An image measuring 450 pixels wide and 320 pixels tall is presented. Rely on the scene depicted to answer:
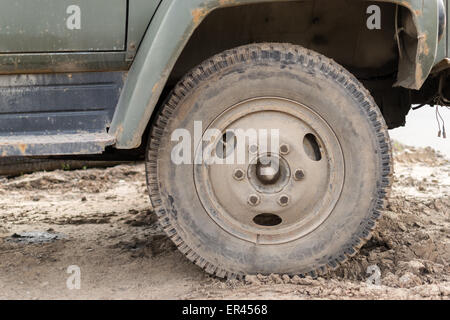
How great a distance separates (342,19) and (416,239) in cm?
131

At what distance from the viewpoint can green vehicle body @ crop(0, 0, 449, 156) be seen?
2.31 meters

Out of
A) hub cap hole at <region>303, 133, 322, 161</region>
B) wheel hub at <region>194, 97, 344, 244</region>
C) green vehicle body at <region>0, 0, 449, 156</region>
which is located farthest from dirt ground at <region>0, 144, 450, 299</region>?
green vehicle body at <region>0, 0, 449, 156</region>

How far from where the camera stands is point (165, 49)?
7.56ft

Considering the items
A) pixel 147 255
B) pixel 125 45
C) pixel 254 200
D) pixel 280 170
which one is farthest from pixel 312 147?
pixel 147 255

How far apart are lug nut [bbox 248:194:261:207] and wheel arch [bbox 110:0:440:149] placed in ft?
1.84

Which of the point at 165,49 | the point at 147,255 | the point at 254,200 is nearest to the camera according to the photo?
the point at 165,49

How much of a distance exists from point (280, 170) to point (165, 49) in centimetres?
75

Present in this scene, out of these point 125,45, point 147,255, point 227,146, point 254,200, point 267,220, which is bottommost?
point 147,255

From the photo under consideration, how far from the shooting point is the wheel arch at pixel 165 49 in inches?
90.4

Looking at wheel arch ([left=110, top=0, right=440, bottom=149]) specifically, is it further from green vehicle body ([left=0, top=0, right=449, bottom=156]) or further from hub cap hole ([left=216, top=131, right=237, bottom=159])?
hub cap hole ([left=216, top=131, right=237, bottom=159])

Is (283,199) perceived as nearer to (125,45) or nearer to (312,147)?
(312,147)

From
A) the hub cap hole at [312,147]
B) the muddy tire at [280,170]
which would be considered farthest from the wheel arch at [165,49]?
the hub cap hole at [312,147]

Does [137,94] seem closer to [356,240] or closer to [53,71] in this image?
[53,71]
